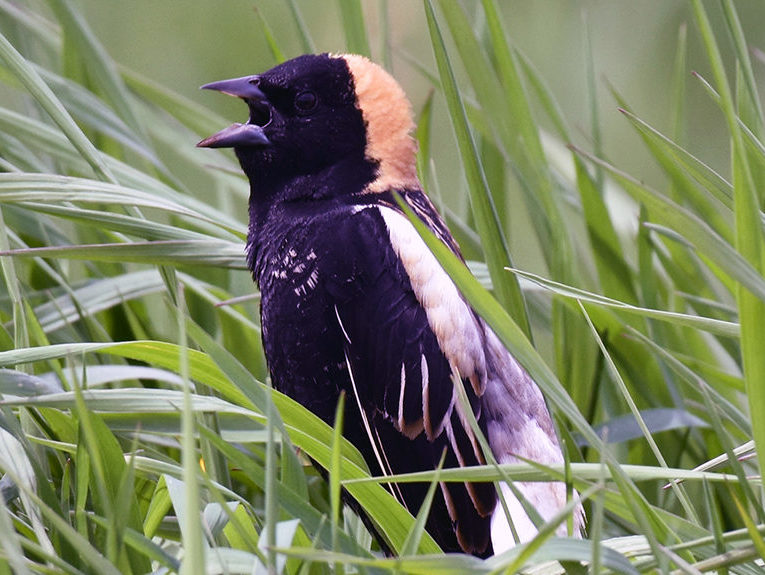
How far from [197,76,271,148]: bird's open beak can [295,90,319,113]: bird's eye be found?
2.0 inches

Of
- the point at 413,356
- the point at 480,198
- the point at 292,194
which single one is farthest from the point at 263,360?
the point at 480,198

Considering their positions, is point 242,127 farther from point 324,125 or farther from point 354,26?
point 354,26

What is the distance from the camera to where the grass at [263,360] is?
0.89 meters

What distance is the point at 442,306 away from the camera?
141 centimetres

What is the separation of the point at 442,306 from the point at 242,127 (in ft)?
1.50

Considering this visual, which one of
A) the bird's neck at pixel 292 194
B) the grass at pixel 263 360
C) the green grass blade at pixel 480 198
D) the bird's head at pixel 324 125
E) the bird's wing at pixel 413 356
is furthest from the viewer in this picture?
the bird's head at pixel 324 125

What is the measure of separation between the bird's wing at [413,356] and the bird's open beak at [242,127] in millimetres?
284

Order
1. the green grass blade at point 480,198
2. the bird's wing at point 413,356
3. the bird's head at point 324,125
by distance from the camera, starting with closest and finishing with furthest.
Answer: the green grass blade at point 480,198 → the bird's wing at point 413,356 → the bird's head at point 324,125

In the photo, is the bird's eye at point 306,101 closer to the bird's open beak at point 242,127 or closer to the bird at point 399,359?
the bird's open beak at point 242,127

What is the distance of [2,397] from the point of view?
1105 mm

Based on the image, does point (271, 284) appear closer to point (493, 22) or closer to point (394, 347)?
point (394, 347)

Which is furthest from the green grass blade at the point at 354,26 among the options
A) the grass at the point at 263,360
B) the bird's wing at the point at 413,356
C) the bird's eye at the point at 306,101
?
the bird's wing at the point at 413,356

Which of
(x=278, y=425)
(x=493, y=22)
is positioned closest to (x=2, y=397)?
(x=278, y=425)

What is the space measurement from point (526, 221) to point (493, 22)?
6.14 ft
